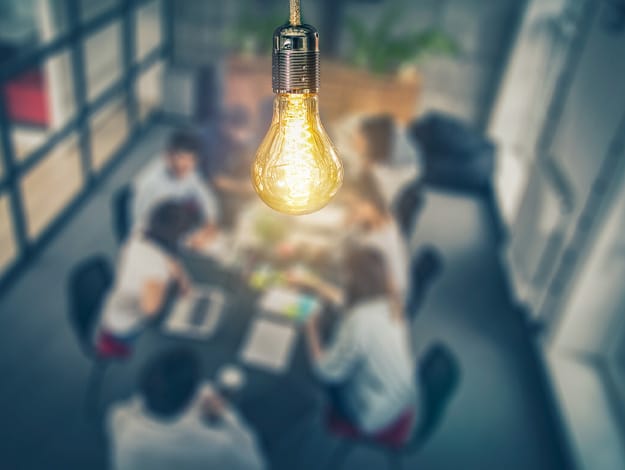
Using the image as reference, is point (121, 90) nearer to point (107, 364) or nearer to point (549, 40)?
point (107, 364)

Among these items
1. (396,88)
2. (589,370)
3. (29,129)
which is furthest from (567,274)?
(29,129)

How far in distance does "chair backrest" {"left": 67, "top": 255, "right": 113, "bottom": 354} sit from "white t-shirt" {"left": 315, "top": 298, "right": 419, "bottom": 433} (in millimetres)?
1381

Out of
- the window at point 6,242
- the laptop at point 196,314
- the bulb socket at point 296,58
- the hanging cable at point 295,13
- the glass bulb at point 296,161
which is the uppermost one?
the hanging cable at point 295,13

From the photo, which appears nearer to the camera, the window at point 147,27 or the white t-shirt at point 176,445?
the white t-shirt at point 176,445

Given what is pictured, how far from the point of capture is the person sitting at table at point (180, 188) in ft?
13.2

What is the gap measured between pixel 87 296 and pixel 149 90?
496 centimetres

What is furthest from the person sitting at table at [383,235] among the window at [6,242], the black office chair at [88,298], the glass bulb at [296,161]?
the window at [6,242]

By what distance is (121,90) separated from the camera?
6414 millimetres

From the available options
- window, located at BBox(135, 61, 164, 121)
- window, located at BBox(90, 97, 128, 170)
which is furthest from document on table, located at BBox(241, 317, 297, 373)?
window, located at BBox(135, 61, 164, 121)

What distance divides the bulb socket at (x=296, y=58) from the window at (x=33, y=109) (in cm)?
581

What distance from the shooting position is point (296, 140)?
5.16 ft

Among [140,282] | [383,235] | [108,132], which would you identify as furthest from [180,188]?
[108,132]

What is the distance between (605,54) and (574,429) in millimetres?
2467

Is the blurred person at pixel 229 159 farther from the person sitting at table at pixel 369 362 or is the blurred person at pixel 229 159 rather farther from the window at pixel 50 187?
the person sitting at table at pixel 369 362
